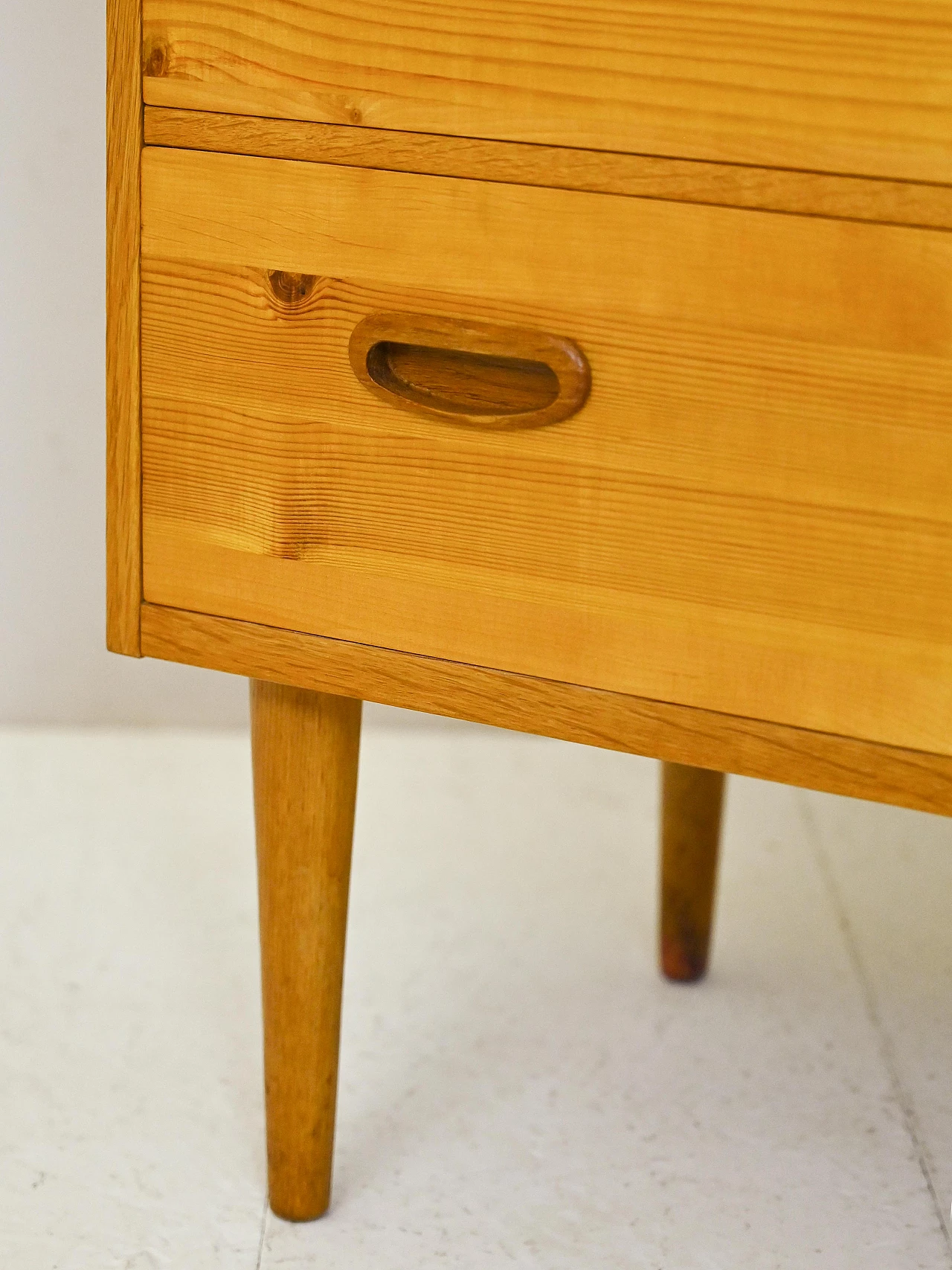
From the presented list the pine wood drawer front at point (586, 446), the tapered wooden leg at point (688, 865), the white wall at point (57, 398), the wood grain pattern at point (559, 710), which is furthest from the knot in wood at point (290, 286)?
the white wall at point (57, 398)

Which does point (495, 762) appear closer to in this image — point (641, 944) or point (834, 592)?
point (641, 944)

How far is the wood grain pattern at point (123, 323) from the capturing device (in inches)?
21.7

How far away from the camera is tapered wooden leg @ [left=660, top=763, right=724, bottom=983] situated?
885mm

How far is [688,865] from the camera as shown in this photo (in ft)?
2.95

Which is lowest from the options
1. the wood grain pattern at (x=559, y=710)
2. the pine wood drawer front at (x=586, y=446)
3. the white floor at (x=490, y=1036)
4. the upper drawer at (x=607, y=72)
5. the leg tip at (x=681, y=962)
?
the white floor at (x=490, y=1036)

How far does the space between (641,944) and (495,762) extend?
332mm

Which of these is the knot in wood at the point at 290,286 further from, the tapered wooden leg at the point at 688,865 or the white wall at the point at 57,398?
the white wall at the point at 57,398

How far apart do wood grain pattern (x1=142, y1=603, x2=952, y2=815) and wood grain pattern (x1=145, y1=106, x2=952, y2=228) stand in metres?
0.18

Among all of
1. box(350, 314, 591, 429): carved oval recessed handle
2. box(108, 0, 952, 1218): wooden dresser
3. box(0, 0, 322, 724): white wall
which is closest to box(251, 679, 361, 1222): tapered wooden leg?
box(108, 0, 952, 1218): wooden dresser

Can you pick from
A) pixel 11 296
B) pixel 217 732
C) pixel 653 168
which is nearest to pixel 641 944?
pixel 217 732

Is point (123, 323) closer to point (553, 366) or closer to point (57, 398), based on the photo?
point (553, 366)

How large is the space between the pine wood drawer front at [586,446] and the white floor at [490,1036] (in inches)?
Result: 12.6

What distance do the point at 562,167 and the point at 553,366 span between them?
68 millimetres

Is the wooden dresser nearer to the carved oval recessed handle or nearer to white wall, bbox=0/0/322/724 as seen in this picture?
the carved oval recessed handle
